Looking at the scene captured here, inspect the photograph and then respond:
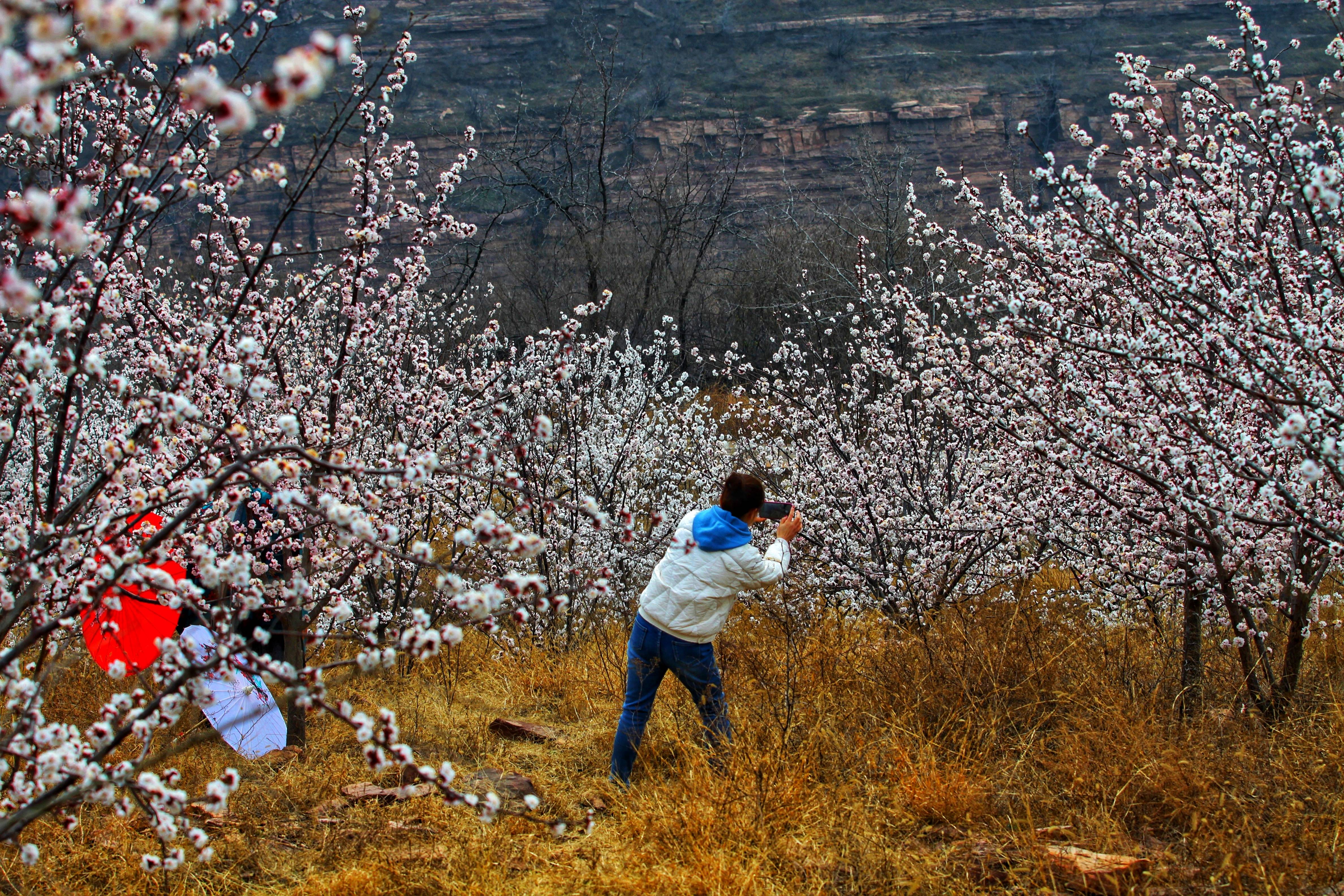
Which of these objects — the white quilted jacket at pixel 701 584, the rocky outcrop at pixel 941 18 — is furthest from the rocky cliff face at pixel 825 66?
the white quilted jacket at pixel 701 584

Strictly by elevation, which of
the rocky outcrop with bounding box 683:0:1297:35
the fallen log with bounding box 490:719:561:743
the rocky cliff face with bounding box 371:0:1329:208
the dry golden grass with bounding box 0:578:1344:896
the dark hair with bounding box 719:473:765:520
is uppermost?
the rocky outcrop with bounding box 683:0:1297:35

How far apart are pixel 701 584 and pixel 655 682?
1.81ft

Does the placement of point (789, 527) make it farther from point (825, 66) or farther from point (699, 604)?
point (825, 66)

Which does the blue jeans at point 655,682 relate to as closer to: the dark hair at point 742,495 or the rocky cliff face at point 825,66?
the dark hair at point 742,495

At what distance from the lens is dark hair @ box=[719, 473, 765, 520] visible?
4.36m

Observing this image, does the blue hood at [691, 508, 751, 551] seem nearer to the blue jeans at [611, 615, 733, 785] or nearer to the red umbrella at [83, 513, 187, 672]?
the blue jeans at [611, 615, 733, 785]

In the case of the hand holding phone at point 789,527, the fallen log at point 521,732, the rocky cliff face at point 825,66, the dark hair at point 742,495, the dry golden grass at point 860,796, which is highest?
the rocky cliff face at point 825,66

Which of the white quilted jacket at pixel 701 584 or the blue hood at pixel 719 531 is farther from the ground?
the blue hood at pixel 719 531

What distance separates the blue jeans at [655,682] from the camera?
440 cm

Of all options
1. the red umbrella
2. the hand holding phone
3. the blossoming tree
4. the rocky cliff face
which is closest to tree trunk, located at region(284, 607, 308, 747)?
the blossoming tree

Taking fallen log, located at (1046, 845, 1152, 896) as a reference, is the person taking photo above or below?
above

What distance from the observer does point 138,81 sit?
7.16ft

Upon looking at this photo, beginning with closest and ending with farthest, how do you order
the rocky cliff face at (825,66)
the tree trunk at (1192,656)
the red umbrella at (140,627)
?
1. the red umbrella at (140,627)
2. the tree trunk at (1192,656)
3. the rocky cliff face at (825,66)

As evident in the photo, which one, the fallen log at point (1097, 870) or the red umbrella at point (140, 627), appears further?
the red umbrella at point (140, 627)
